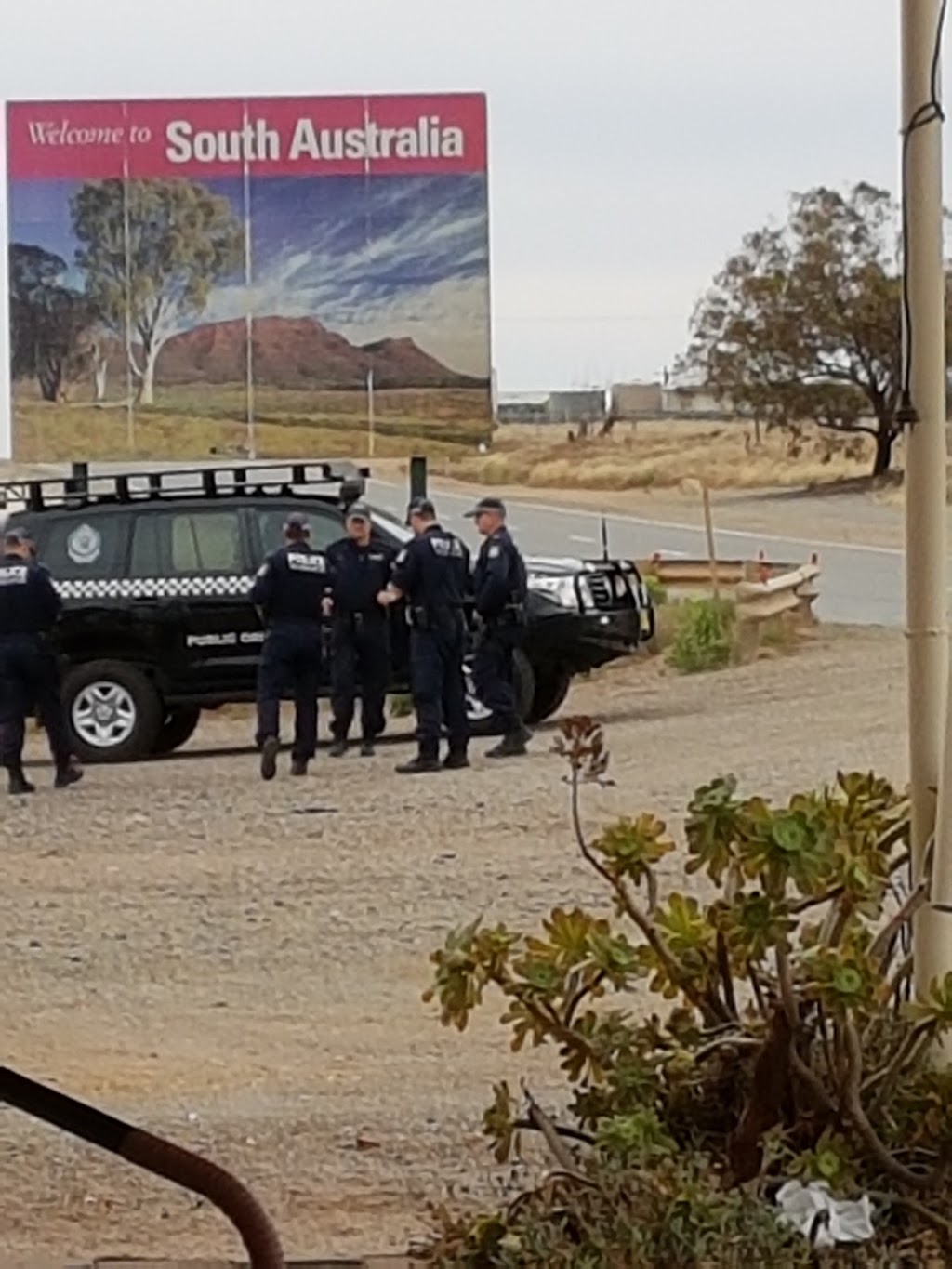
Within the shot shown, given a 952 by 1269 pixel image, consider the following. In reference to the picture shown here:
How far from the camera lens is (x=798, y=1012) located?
2.86 m

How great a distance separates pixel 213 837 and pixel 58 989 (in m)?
2.37

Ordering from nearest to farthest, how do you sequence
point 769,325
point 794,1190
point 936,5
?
point 794,1190
point 936,5
point 769,325

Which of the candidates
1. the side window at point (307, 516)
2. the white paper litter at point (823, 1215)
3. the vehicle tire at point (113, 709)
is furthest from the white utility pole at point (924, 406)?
the vehicle tire at point (113, 709)

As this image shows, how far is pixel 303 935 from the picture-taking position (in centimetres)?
777

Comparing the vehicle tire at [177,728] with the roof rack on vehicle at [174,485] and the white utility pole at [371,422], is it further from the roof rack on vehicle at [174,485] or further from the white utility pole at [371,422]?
the white utility pole at [371,422]

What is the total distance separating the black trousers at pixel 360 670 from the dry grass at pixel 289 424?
213 centimetres

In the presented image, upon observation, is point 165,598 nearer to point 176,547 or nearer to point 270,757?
point 176,547

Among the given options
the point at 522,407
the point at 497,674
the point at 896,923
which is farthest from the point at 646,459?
the point at 896,923

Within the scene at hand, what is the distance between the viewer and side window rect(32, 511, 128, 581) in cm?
1145

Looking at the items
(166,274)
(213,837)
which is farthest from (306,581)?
(166,274)

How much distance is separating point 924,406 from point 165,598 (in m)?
8.57

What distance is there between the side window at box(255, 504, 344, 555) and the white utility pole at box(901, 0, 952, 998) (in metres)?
8.07

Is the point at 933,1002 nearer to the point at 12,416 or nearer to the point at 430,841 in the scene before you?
the point at 430,841

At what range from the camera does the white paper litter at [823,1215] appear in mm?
2713
